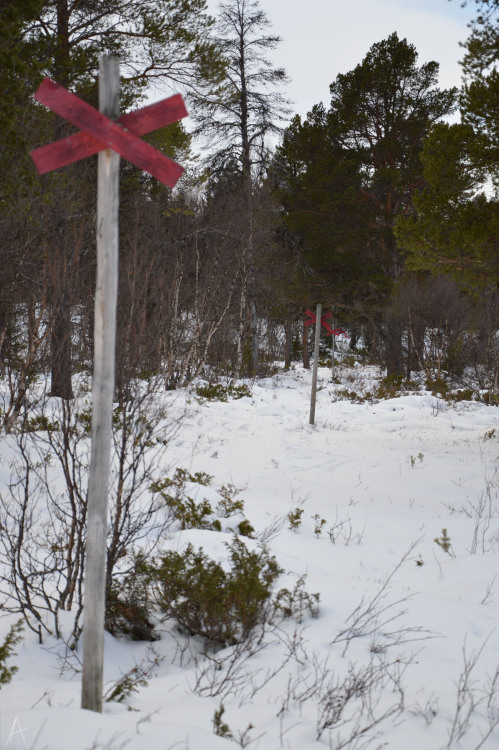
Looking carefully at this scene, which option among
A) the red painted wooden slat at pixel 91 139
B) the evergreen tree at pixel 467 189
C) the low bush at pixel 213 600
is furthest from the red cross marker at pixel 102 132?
the evergreen tree at pixel 467 189

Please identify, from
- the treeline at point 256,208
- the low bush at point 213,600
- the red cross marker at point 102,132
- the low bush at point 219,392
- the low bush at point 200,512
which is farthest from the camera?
the low bush at point 219,392

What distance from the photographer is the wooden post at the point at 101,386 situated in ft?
6.20

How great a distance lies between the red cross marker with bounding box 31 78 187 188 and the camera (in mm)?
1839

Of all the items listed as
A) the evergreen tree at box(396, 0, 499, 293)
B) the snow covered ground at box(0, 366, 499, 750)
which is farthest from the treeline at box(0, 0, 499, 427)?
the snow covered ground at box(0, 366, 499, 750)

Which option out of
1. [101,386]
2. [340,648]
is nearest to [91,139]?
[101,386]

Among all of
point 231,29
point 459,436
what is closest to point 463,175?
point 459,436

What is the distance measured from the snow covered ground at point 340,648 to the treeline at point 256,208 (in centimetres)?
240

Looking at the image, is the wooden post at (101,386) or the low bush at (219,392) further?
the low bush at (219,392)

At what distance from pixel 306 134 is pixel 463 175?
1258cm

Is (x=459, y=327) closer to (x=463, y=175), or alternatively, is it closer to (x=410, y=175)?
(x=410, y=175)

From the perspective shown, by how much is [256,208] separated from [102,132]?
1481 cm

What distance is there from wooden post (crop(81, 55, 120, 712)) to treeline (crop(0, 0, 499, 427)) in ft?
6.91

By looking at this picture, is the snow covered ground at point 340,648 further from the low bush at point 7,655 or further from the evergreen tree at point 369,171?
the evergreen tree at point 369,171

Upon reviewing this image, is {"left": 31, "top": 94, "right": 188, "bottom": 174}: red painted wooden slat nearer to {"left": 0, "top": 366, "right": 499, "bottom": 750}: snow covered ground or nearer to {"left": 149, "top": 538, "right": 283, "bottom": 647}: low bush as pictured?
{"left": 0, "top": 366, "right": 499, "bottom": 750}: snow covered ground
